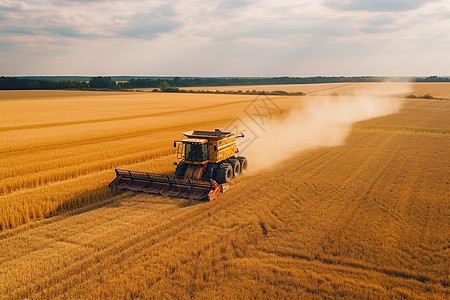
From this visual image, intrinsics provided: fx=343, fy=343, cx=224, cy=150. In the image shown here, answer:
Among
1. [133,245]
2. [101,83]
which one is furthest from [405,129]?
[101,83]

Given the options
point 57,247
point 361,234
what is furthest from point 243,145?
point 57,247

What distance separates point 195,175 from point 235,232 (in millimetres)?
4087

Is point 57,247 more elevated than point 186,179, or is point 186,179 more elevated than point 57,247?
point 186,179

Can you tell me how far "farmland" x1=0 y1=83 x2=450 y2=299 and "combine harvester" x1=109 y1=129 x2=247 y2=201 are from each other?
0.38 metres

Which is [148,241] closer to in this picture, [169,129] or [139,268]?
[139,268]

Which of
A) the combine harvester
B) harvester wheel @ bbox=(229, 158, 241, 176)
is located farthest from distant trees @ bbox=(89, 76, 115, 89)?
the combine harvester

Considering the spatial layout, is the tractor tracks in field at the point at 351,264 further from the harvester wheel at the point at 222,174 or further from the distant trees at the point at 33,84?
the distant trees at the point at 33,84

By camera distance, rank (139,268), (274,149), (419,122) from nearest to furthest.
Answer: (139,268), (274,149), (419,122)

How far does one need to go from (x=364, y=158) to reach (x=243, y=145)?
7192mm

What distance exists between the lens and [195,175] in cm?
1331

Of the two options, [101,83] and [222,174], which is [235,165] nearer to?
[222,174]

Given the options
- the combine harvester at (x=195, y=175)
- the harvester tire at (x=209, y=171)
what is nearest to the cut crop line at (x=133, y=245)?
the combine harvester at (x=195, y=175)

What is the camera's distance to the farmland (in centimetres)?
731

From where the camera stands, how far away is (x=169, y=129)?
29047mm
